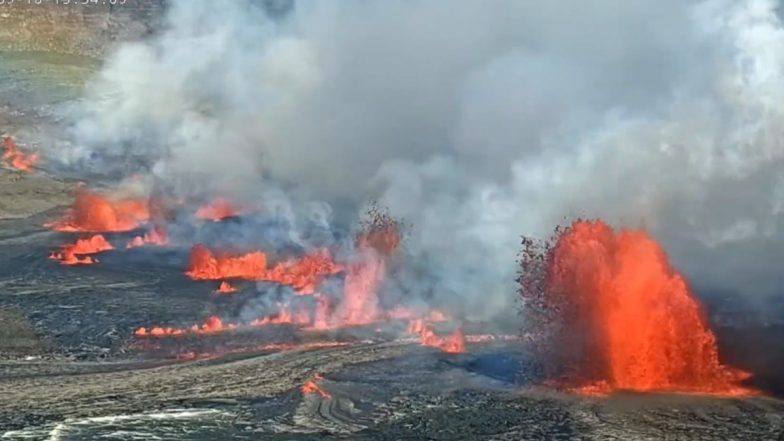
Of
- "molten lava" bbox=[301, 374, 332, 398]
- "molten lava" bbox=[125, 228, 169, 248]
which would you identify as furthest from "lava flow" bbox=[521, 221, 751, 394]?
"molten lava" bbox=[125, 228, 169, 248]

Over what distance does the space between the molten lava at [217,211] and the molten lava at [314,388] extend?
61.2 ft

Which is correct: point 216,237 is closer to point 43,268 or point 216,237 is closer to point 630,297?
point 43,268

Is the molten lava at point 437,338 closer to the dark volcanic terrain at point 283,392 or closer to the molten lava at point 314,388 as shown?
the dark volcanic terrain at point 283,392

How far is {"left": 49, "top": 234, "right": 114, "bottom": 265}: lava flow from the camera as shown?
33741 millimetres

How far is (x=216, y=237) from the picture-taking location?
35938mm

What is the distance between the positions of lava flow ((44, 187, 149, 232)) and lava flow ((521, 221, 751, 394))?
2027cm

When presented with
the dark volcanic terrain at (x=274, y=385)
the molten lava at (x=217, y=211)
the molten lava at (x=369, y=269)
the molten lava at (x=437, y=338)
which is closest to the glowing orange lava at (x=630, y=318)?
the dark volcanic terrain at (x=274, y=385)

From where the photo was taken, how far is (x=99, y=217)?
40031 mm

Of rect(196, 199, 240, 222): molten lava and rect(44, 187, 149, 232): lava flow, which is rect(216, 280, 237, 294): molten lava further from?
rect(44, 187, 149, 232): lava flow

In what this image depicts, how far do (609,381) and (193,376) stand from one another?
324 inches

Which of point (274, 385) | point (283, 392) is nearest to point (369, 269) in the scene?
point (274, 385)

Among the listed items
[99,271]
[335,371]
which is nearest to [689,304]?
[335,371]

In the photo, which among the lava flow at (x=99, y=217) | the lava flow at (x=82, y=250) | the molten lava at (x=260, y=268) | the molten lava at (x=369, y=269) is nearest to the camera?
the molten lava at (x=369, y=269)

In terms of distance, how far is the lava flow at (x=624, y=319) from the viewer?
21469 millimetres
